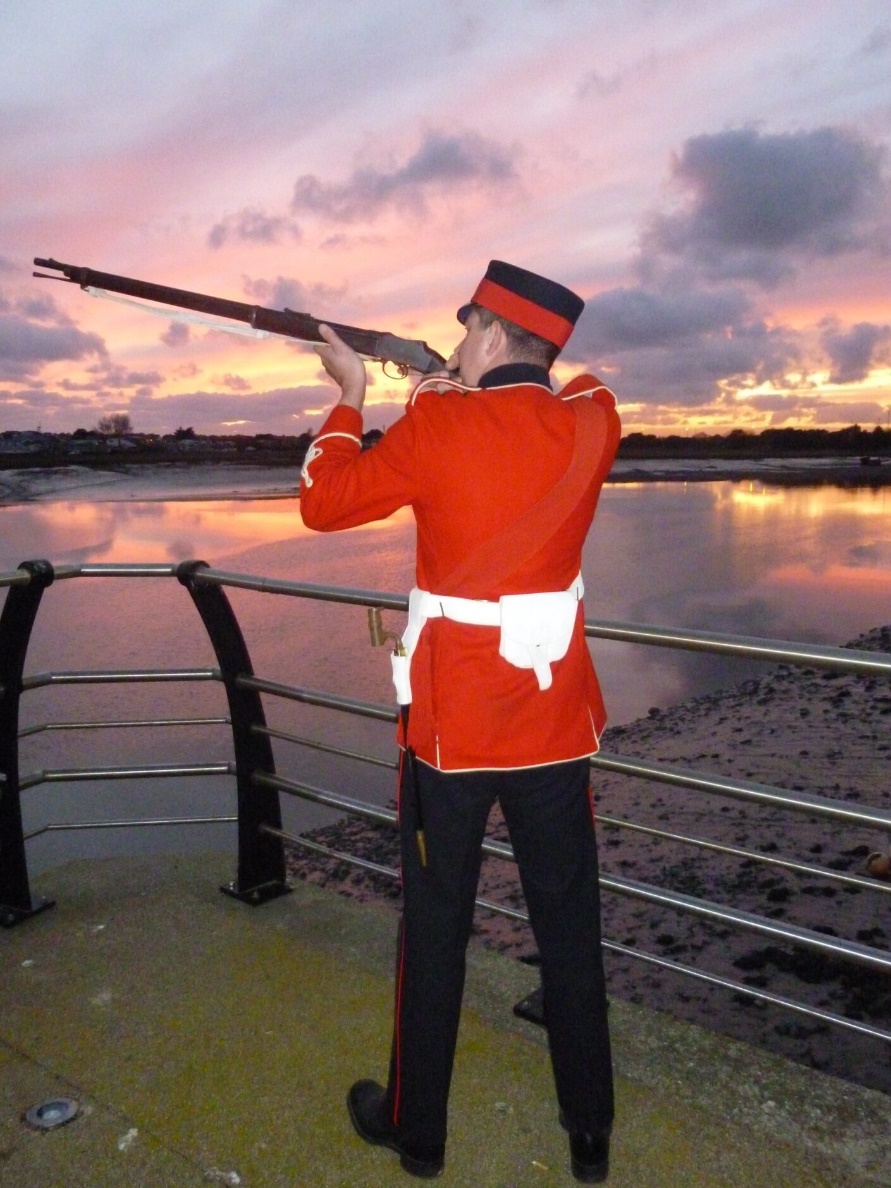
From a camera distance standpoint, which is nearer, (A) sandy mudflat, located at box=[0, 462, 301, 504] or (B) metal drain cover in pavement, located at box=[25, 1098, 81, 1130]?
(B) metal drain cover in pavement, located at box=[25, 1098, 81, 1130]

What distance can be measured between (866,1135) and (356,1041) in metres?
1.12

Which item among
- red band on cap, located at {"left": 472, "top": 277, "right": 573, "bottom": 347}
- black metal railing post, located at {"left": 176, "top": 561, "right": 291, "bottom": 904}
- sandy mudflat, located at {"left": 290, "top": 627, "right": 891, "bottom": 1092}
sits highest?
red band on cap, located at {"left": 472, "top": 277, "right": 573, "bottom": 347}

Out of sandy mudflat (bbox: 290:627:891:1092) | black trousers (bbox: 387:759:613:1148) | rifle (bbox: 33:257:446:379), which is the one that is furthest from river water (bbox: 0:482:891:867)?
black trousers (bbox: 387:759:613:1148)

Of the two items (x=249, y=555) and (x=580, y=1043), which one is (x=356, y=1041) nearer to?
(x=580, y=1043)

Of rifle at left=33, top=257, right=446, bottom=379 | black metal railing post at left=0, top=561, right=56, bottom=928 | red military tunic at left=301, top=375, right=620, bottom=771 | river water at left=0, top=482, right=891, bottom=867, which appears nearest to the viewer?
red military tunic at left=301, top=375, right=620, bottom=771

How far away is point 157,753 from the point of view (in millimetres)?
7719

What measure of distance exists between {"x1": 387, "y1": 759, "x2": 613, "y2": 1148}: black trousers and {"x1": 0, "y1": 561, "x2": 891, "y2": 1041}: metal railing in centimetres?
40

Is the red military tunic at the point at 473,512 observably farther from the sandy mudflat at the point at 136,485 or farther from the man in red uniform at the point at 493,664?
the sandy mudflat at the point at 136,485

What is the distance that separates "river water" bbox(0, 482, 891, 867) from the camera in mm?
7348

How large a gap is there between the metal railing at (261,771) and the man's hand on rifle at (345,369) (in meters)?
0.61


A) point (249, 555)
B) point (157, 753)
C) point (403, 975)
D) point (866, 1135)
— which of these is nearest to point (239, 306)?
point (403, 975)

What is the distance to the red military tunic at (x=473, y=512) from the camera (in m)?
1.64

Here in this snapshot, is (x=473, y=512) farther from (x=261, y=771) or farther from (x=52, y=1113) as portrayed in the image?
(x=261, y=771)

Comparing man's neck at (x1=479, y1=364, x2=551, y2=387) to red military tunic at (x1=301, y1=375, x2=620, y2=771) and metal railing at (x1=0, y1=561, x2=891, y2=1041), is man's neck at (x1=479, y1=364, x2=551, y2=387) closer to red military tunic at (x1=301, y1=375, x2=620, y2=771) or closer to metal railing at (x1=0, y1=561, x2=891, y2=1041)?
red military tunic at (x1=301, y1=375, x2=620, y2=771)
